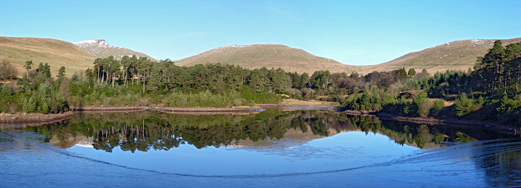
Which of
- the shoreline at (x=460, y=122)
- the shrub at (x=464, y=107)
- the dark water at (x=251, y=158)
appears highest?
the shrub at (x=464, y=107)

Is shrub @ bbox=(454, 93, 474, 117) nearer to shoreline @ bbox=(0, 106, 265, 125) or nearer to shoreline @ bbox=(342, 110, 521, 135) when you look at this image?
shoreline @ bbox=(342, 110, 521, 135)

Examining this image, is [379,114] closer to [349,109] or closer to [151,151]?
[349,109]

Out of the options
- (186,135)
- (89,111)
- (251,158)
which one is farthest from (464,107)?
(89,111)

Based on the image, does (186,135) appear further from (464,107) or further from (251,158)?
(464,107)

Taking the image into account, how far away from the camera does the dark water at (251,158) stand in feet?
72.3

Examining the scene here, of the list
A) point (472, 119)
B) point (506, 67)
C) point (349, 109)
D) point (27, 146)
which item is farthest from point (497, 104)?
point (27, 146)

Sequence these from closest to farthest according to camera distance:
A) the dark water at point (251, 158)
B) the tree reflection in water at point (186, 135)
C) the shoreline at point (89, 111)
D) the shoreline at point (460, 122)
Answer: the dark water at point (251, 158), the tree reflection in water at point (186, 135), the shoreline at point (460, 122), the shoreline at point (89, 111)

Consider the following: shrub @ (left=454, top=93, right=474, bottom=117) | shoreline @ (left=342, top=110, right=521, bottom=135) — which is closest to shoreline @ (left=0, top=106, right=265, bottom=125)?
shoreline @ (left=342, top=110, right=521, bottom=135)

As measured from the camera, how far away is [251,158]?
95.7 ft

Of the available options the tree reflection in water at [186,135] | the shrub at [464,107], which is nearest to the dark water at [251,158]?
the tree reflection in water at [186,135]

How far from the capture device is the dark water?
72.3ft

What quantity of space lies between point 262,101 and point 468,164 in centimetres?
9004

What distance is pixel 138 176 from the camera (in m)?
23.1

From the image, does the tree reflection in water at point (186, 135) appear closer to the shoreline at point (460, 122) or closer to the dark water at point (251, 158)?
the dark water at point (251, 158)
